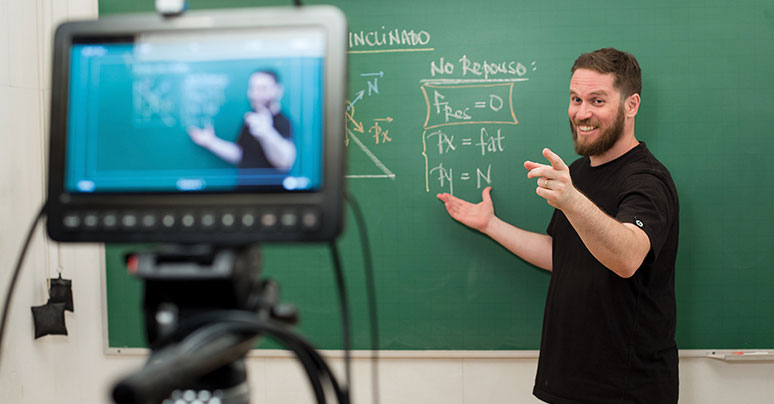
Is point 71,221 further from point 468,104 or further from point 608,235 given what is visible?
point 468,104

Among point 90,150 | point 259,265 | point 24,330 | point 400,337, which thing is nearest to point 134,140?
point 90,150

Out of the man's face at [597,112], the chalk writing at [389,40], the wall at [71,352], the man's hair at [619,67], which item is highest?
the chalk writing at [389,40]

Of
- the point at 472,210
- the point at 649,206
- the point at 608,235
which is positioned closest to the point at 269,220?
the point at 608,235

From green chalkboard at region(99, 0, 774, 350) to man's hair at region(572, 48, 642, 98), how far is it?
20 centimetres

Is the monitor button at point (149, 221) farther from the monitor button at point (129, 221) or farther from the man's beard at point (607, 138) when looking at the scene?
the man's beard at point (607, 138)

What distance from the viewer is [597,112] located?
5.26 ft

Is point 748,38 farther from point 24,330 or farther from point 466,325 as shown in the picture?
point 24,330

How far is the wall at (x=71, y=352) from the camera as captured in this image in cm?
184

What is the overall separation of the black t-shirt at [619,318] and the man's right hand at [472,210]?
0.31 metres

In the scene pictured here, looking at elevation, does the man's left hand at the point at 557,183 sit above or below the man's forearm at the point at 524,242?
above

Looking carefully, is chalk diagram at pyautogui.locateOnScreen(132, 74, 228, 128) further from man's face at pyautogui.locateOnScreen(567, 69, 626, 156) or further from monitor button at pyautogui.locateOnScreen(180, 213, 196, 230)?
man's face at pyautogui.locateOnScreen(567, 69, 626, 156)

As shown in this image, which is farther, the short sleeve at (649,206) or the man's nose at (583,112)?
the man's nose at (583,112)

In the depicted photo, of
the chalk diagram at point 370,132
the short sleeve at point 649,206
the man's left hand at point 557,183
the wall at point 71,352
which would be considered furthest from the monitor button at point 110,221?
the wall at point 71,352

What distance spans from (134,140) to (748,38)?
190cm
